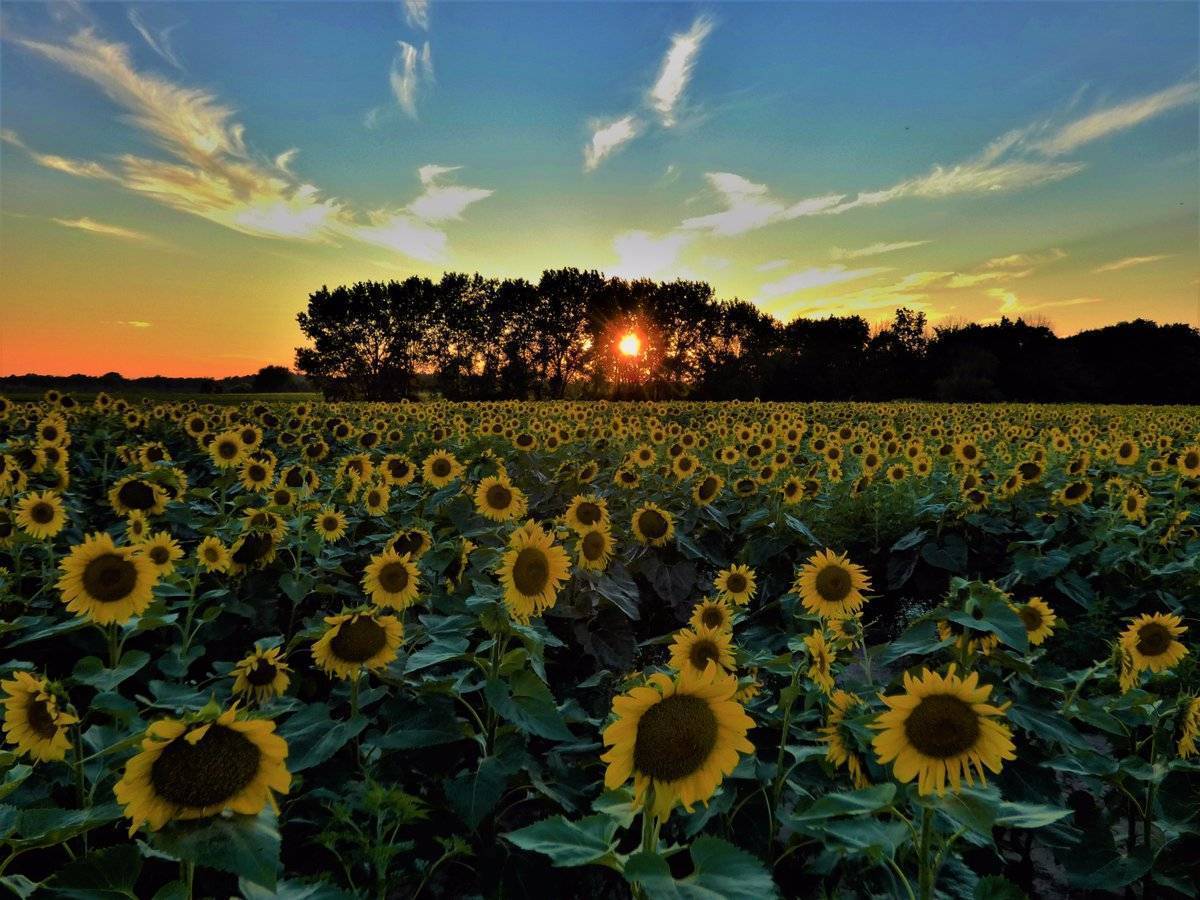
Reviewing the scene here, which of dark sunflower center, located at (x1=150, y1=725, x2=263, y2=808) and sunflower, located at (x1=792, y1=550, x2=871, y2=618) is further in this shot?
sunflower, located at (x1=792, y1=550, x2=871, y2=618)

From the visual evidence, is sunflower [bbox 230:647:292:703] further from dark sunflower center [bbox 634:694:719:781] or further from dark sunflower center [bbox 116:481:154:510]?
dark sunflower center [bbox 116:481:154:510]

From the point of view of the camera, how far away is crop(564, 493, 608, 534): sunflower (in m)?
4.12

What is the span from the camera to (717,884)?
52.7 inches

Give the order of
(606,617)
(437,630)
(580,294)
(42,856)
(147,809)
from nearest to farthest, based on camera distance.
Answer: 1. (147,809)
2. (42,856)
3. (437,630)
4. (606,617)
5. (580,294)

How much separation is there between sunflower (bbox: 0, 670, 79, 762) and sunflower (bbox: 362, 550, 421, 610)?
4.33 ft

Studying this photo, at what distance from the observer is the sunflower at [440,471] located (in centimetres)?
602

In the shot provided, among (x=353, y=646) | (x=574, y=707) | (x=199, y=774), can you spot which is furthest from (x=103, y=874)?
(x=574, y=707)

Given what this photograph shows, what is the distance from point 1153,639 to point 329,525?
15.0ft

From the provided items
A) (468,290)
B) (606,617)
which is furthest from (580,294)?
(606,617)

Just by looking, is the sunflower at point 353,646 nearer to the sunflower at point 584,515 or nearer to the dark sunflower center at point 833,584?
the sunflower at point 584,515

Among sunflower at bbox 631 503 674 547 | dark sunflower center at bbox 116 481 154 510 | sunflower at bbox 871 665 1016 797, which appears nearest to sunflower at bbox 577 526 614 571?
sunflower at bbox 631 503 674 547

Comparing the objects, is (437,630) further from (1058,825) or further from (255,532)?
(1058,825)

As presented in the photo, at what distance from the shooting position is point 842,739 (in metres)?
2.14

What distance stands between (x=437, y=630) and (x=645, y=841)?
55.5 inches
